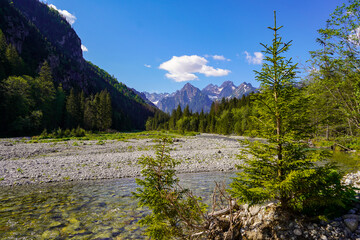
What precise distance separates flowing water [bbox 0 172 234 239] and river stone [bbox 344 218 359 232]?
5.50m

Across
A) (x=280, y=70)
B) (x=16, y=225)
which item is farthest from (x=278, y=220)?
(x=16, y=225)

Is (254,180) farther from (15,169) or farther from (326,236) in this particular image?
(15,169)

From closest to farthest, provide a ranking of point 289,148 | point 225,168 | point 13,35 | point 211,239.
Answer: point 211,239 < point 289,148 < point 225,168 < point 13,35

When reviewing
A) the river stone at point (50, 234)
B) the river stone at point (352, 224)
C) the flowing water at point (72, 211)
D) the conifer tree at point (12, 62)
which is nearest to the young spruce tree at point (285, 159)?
the river stone at point (352, 224)

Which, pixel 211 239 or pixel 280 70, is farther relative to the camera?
pixel 280 70

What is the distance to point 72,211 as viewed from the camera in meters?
7.76

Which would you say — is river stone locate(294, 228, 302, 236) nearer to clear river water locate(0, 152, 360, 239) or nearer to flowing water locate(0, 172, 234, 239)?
clear river water locate(0, 152, 360, 239)

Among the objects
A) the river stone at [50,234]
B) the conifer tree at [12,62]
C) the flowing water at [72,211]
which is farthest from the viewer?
the conifer tree at [12,62]

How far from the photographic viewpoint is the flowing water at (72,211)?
601 centimetres

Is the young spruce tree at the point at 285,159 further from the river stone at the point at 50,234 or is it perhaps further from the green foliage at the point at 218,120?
the green foliage at the point at 218,120

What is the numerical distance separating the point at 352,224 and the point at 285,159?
7.12 feet

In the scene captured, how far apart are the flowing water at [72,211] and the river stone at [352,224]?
5.50 meters

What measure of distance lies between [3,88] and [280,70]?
209 ft

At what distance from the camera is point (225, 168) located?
669 inches
